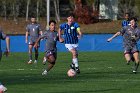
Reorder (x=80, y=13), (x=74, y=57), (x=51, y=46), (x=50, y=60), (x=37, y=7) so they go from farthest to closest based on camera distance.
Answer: (x=37, y=7) < (x=80, y=13) < (x=74, y=57) < (x=51, y=46) < (x=50, y=60)

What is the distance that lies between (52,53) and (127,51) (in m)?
3.60

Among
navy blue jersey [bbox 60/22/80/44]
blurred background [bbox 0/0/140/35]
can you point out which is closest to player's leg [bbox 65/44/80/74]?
navy blue jersey [bbox 60/22/80/44]

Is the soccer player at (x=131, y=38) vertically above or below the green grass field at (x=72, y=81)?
above

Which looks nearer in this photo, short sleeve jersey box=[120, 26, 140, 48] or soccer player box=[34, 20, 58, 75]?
soccer player box=[34, 20, 58, 75]

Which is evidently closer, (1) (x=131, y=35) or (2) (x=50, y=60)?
(2) (x=50, y=60)

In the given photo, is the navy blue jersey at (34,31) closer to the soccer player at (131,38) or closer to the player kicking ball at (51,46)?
the soccer player at (131,38)

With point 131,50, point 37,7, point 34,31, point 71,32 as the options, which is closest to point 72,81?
point 71,32

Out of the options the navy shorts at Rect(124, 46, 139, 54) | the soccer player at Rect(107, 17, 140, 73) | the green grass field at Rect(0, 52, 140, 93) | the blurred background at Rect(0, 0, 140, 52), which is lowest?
the blurred background at Rect(0, 0, 140, 52)

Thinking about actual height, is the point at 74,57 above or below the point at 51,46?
below

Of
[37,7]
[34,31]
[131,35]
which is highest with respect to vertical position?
[131,35]

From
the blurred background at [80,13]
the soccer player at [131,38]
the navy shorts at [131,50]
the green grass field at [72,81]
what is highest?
the soccer player at [131,38]

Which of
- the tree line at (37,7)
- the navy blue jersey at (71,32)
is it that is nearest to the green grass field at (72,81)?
the navy blue jersey at (71,32)

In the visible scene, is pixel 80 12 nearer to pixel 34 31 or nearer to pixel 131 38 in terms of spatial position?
pixel 34 31

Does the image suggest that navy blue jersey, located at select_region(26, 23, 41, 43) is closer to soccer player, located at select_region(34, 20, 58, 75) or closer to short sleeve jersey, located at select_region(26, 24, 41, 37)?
short sleeve jersey, located at select_region(26, 24, 41, 37)
